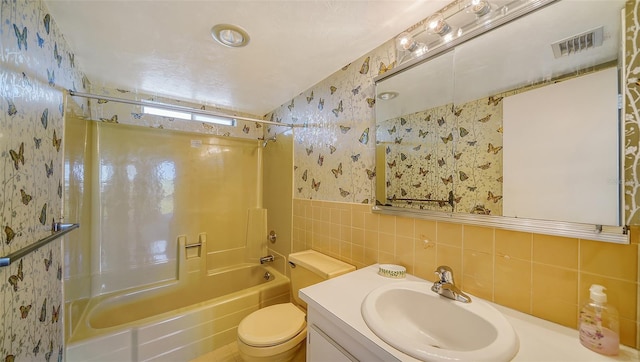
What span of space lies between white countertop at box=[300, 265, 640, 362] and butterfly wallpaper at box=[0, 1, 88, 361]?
1039 mm

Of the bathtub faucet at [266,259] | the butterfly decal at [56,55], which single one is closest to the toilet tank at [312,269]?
the bathtub faucet at [266,259]

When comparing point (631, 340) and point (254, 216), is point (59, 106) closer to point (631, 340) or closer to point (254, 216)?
point (254, 216)

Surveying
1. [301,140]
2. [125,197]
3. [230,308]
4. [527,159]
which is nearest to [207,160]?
[125,197]

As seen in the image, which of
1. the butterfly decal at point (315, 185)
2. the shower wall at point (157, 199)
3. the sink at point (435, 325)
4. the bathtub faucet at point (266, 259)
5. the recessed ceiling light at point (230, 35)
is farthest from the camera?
the bathtub faucet at point (266, 259)

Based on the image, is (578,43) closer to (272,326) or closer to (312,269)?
(312,269)

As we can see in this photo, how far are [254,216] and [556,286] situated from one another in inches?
95.9

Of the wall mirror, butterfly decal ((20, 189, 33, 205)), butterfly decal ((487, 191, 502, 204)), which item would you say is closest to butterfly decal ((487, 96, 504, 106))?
the wall mirror

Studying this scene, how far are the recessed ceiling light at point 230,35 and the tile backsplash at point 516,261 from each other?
4.00 feet

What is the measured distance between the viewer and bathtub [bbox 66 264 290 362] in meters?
1.38

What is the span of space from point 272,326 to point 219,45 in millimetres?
1728

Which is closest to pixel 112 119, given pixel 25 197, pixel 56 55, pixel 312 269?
pixel 56 55

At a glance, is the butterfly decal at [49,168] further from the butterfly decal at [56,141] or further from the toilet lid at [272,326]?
the toilet lid at [272,326]

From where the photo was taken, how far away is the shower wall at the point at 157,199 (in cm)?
190

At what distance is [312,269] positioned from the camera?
1.42m
